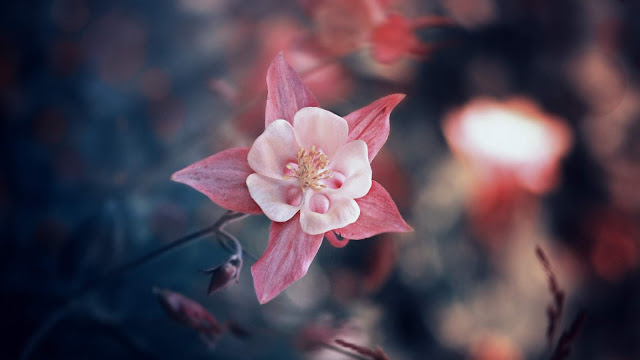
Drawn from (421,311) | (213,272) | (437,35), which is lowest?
(421,311)

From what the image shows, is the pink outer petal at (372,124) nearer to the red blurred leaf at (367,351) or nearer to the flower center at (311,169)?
the flower center at (311,169)

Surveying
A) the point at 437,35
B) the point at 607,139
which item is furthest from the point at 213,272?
the point at 607,139

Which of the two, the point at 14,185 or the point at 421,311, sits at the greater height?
the point at 14,185

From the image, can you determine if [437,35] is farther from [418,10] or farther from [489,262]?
[489,262]

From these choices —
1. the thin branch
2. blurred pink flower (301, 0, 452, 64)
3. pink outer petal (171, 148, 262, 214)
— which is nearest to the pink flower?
pink outer petal (171, 148, 262, 214)

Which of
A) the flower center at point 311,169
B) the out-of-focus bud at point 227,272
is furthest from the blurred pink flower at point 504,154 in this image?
the out-of-focus bud at point 227,272

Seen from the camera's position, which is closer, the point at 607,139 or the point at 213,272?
the point at 213,272

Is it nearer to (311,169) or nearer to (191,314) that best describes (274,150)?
(311,169)
